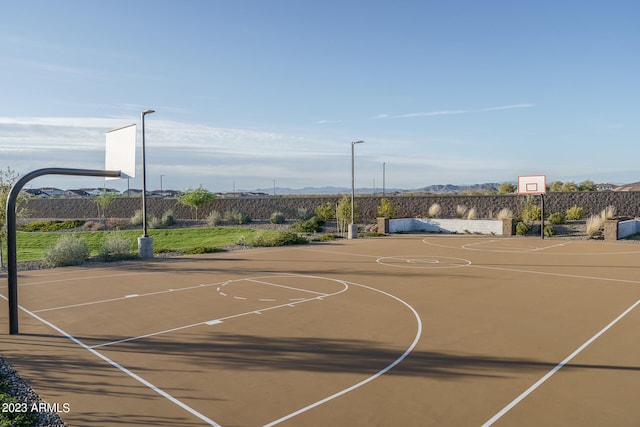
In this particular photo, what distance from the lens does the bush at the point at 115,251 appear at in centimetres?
2191

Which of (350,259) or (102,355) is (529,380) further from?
(350,259)

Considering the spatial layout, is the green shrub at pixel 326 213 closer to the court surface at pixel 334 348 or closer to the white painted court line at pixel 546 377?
the court surface at pixel 334 348

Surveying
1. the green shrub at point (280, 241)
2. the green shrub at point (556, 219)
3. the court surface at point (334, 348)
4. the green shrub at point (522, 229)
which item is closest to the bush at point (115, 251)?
the court surface at point (334, 348)

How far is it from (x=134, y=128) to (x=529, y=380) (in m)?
9.93

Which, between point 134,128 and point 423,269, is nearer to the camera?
point 134,128

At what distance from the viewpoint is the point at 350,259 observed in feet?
70.5

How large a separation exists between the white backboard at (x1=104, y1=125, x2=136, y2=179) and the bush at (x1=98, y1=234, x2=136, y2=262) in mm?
11596

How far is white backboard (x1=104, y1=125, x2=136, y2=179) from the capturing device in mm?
11156

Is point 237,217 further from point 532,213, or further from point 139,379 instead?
point 139,379

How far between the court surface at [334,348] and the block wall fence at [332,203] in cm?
2622

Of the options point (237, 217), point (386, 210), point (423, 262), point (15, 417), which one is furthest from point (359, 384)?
point (237, 217)

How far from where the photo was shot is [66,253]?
66.8 ft

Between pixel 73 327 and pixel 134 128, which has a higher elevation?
pixel 134 128

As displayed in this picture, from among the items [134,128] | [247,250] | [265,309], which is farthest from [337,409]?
[247,250]
